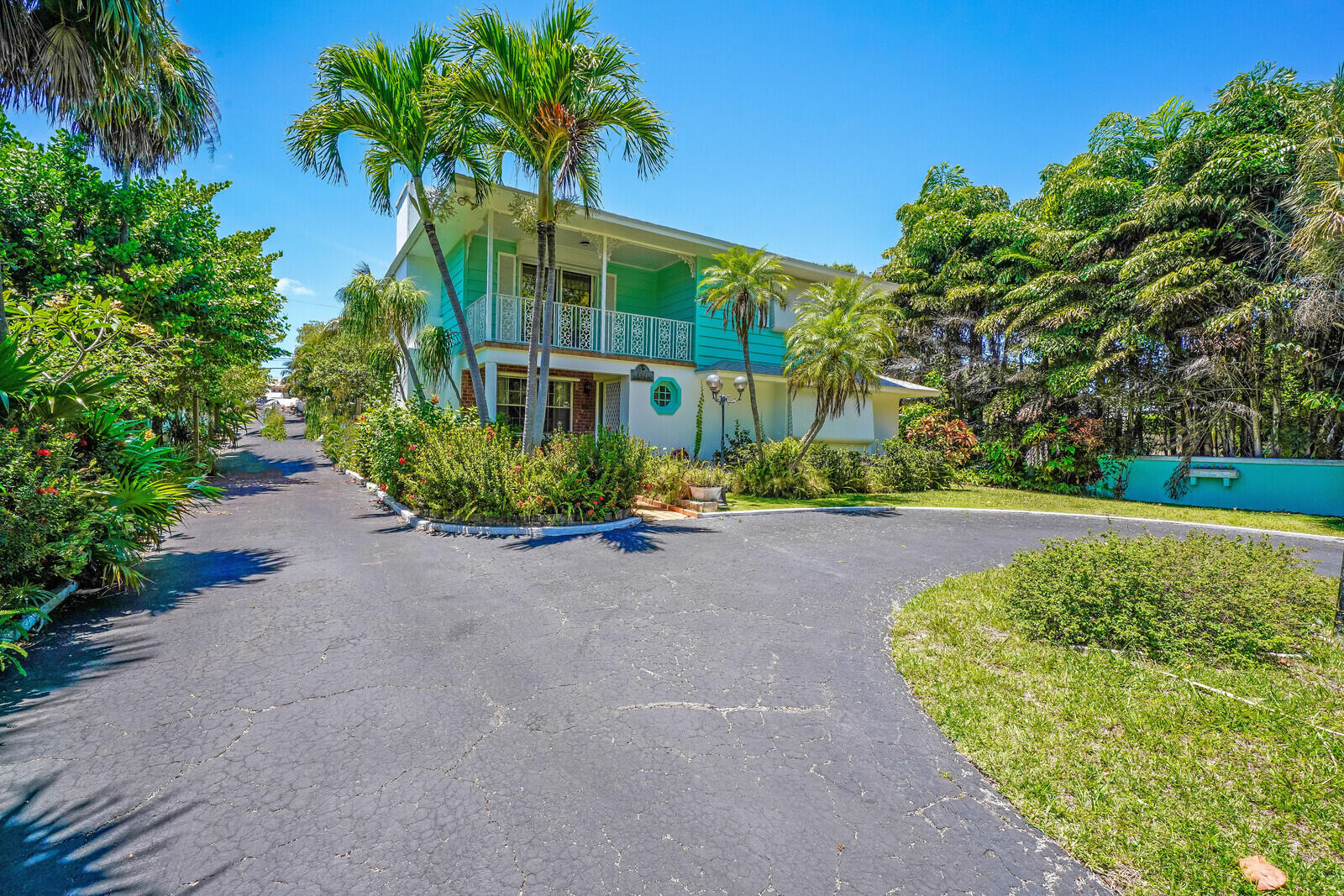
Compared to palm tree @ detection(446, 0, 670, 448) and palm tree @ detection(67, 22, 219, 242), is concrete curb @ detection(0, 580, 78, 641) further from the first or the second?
palm tree @ detection(67, 22, 219, 242)

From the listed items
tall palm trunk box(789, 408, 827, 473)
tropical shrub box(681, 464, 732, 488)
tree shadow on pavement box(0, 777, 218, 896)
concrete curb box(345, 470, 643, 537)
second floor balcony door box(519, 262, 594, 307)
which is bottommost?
tree shadow on pavement box(0, 777, 218, 896)

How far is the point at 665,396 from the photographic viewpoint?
14.8 meters

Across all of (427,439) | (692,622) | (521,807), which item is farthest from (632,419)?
(521,807)

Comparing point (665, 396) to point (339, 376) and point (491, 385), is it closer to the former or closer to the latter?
point (491, 385)

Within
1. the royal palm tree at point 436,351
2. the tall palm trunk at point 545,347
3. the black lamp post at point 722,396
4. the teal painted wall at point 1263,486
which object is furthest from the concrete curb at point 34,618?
the teal painted wall at point 1263,486

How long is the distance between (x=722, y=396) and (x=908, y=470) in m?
5.90

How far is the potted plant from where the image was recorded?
441 inches

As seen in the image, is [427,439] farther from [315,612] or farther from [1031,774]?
[1031,774]

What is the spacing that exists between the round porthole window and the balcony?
64cm

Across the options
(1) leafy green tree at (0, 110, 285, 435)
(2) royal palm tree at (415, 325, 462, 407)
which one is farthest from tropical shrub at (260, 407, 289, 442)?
(2) royal palm tree at (415, 325, 462, 407)

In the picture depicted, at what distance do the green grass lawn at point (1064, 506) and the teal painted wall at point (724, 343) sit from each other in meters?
4.69

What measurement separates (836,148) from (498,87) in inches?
303


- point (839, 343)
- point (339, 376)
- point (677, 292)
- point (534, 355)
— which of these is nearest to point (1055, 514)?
point (839, 343)

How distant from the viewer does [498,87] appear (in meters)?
8.71
